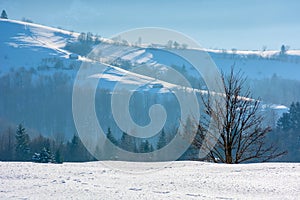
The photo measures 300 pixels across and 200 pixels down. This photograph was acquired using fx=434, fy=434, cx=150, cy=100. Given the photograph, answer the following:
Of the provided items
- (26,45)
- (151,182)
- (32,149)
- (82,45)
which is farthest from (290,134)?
(82,45)

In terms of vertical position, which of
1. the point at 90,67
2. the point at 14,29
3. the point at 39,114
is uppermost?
the point at 14,29

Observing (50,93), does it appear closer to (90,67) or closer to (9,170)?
(90,67)

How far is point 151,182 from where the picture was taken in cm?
595

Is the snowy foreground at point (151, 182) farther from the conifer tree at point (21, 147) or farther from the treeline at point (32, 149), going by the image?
the conifer tree at point (21, 147)

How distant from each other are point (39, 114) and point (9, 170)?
112 meters

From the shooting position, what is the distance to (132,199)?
4.95 m

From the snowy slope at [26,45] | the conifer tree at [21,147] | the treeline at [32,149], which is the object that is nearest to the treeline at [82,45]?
the snowy slope at [26,45]

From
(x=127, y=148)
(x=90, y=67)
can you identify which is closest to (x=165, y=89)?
(x=90, y=67)

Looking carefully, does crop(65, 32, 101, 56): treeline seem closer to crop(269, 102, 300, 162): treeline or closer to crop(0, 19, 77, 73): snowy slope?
crop(0, 19, 77, 73): snowy slope

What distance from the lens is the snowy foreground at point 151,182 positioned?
520 centimetres

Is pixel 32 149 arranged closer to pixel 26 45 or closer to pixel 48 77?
pixel 48 77

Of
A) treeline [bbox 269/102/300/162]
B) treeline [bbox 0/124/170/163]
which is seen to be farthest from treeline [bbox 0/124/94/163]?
treeline [bbox 269/102/300/162]

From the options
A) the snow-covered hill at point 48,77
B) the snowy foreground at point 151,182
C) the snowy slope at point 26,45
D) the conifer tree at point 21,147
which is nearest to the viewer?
the snowy foreground at point 151,182

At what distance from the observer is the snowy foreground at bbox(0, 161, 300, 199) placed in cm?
520
